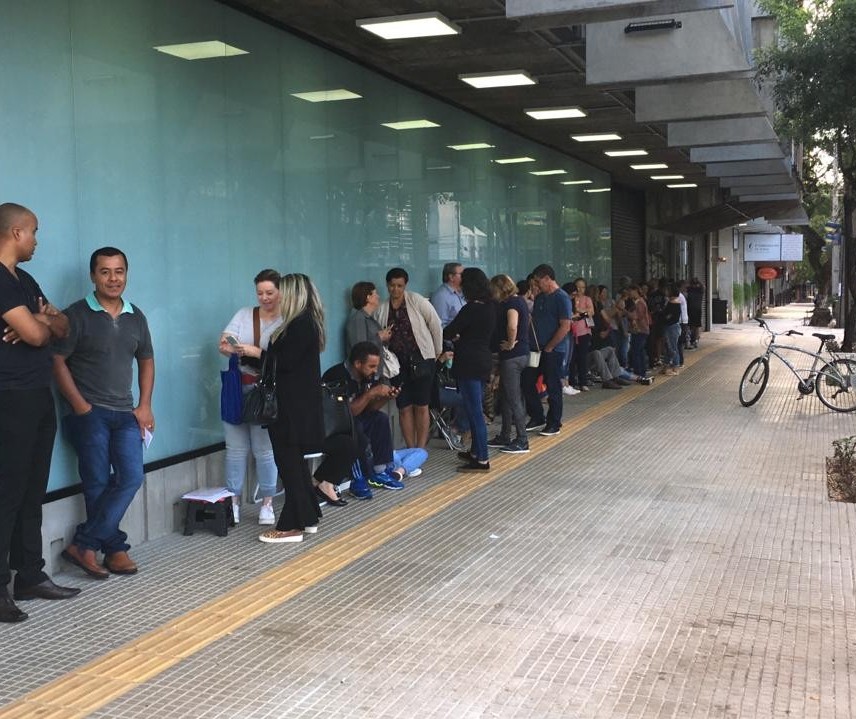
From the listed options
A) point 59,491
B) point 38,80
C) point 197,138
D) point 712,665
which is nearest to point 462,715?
point 712,665

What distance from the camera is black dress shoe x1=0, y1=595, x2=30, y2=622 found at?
4.86m

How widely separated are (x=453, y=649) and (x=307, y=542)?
210 cm

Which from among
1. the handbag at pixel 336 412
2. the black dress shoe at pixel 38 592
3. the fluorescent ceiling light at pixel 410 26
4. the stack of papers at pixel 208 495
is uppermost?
the fluorescent ceiling light at pixel 410 26

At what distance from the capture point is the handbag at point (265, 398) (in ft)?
20.5

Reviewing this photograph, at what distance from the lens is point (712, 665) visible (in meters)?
4.23

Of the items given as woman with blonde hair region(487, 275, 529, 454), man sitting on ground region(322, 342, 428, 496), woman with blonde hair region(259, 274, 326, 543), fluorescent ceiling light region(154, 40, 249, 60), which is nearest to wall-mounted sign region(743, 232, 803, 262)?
woman with blonde hair region(487, 275, 529, 454)

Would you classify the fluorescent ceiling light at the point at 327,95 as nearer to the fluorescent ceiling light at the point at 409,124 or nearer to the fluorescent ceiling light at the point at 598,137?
the fluorescent ceiling light at the point at 409,124

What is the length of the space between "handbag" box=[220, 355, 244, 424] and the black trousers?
1510 millimetres

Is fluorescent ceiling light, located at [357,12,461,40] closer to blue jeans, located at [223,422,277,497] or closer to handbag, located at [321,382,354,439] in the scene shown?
handbag, located at [321,382,354,439]

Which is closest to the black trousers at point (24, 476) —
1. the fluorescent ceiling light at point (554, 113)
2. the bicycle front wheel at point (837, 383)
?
the fluorescent ceiling light at point (554, 113)

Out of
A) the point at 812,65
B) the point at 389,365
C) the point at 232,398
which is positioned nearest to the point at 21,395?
the point at 232,398

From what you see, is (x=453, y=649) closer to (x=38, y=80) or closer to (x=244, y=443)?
(x=244, y=443)

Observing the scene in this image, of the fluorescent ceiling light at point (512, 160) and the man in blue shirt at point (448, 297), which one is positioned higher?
the fluorescent ceiling light at point (512, 160)

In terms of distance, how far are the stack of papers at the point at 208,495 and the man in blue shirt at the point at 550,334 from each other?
4.64 meters
